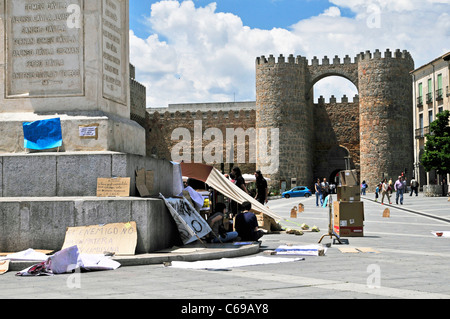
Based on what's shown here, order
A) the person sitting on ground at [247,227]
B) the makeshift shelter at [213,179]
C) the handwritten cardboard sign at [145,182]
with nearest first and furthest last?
1. the handwritten cardboard sign at [145,182]
2. the person sitting on ground at [247,227]
3. the makeshift shelter at [213,179]

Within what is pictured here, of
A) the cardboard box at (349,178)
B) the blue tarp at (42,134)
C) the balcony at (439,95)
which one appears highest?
the balcony at (439,95)

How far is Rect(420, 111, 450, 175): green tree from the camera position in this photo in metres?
34.7

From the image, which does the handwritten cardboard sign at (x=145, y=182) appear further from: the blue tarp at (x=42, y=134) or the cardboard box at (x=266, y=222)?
the cardboard box at (x=266, y=222)

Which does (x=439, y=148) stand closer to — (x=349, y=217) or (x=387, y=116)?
(x=387, y=116)

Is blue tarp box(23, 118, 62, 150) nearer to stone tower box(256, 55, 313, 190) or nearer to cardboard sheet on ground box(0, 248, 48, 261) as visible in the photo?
cardboard sheet on ground box(0, 248, 48, 261)

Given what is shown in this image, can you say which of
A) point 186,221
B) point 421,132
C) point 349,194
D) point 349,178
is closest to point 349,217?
point 349,194

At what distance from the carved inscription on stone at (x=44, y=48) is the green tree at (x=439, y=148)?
29.2m

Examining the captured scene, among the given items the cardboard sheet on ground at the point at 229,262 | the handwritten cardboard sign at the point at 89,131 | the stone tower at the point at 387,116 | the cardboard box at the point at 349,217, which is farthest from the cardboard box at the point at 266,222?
the stone tower at the point at 387,116

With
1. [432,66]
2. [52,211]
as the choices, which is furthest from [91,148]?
[432,66]

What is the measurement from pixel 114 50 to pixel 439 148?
29.3 metres

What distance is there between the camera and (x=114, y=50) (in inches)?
362

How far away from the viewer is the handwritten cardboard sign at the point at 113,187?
26.6 feet

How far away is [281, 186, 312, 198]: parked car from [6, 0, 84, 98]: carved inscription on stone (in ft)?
127
